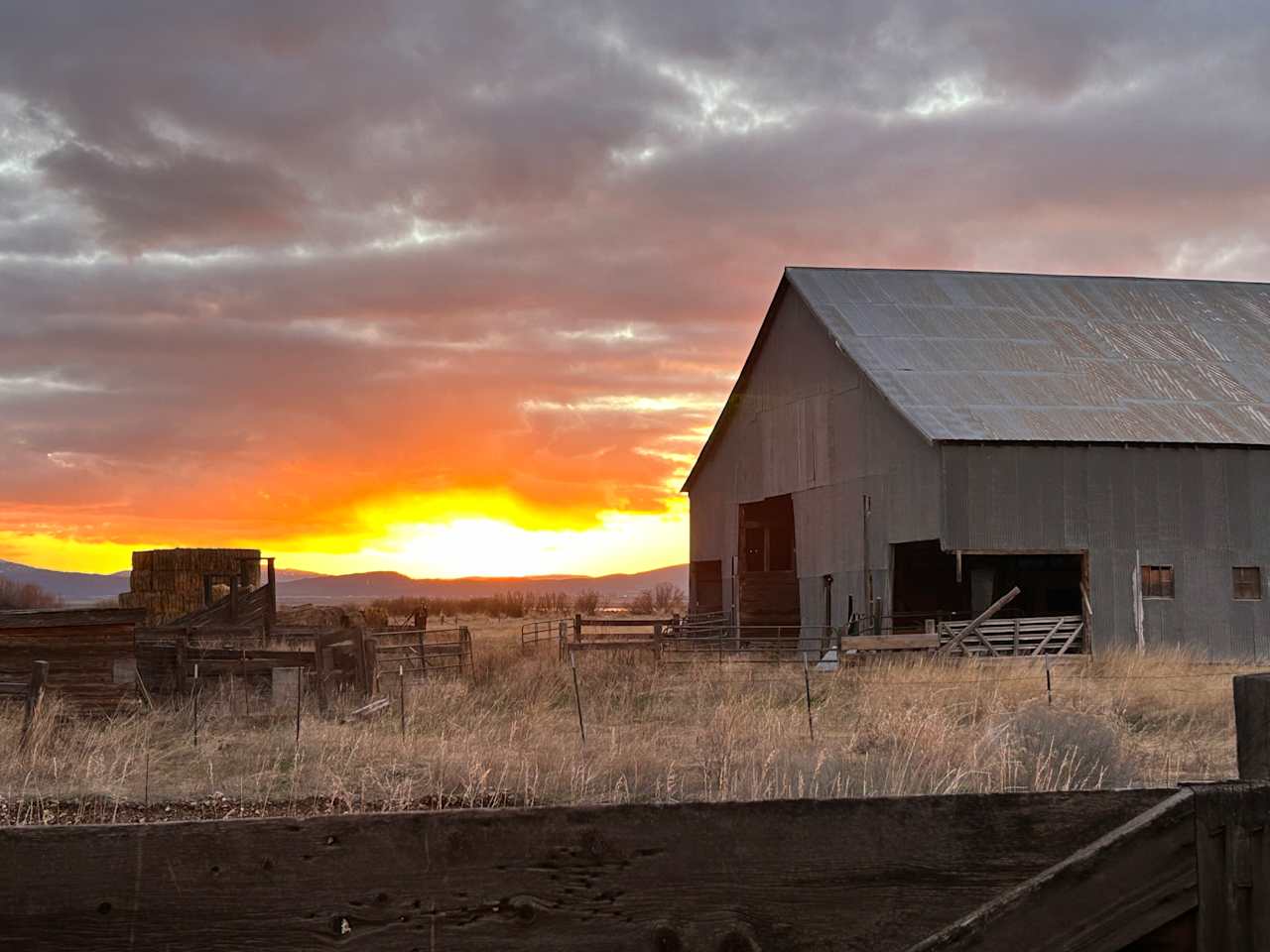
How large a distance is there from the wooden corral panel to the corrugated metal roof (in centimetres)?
1804

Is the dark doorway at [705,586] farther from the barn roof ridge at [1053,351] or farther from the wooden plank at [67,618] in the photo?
the wooden plank at [67,618]

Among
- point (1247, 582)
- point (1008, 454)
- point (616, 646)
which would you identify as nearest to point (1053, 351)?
point (1008, 454)

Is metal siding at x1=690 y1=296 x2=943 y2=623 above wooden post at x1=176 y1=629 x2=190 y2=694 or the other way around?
above

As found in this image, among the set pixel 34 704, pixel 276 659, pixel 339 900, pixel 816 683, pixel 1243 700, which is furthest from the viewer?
pixel 816 683

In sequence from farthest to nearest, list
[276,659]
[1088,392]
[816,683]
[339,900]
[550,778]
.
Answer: [1088,392] → [816,683] → [276,659] → [550,778] → [339,900]

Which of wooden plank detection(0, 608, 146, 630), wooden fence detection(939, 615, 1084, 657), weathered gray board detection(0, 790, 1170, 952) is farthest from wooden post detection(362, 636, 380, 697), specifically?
weathered gray board detection(0, 790, 1170, 952)

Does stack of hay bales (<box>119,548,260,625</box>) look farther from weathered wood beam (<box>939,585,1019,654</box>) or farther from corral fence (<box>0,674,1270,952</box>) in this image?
corral fence (<box>0,674,1270,952</box>)

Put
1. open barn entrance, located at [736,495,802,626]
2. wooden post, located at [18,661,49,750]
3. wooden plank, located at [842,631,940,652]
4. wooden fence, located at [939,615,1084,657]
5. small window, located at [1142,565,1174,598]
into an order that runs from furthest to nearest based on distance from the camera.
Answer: open barn entrance, located at [736,495,802,626]
small window, located at [1142,565,1174,598]
wooden fence, located at [939,615,1084,657]
wooden plank, located at [842,631,940,652]
wooden post, located at [18,661,49,750]

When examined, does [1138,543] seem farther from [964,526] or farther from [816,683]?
[816,683]

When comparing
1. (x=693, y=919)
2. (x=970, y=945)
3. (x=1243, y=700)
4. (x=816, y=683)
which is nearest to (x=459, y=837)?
(x=693, y=919)

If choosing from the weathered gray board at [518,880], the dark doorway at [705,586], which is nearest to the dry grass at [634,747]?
the weathered gray board at [518,880]

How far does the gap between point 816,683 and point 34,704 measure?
43.9 feet

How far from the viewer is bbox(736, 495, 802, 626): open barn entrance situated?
3994 cm

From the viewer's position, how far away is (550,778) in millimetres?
12477
